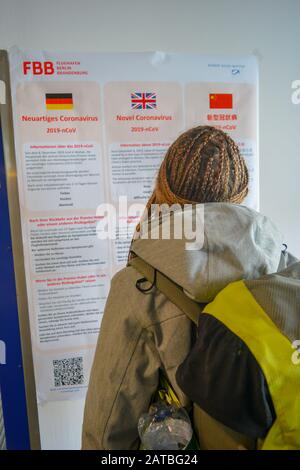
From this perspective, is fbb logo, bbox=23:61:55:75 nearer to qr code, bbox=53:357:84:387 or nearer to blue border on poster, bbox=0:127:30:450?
blue border on poster, bbox=0:127:30:450

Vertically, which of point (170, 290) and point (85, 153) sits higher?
point (85, 153)

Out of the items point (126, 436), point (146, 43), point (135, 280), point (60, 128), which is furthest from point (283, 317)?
point (146, 43)

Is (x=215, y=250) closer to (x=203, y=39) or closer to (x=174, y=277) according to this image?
(x=174, y=277)

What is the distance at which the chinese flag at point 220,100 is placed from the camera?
4.02 feet

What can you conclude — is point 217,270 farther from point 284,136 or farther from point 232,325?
point 284,136

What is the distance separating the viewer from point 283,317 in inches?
14.6

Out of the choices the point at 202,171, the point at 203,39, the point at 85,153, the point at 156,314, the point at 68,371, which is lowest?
the point at 68,371

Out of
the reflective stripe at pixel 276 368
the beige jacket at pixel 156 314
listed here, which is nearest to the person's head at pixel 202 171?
the beige jacket at pixel 156 314

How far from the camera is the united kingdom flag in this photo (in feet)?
3.82

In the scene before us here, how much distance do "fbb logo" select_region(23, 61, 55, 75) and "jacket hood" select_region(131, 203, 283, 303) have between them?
92cm

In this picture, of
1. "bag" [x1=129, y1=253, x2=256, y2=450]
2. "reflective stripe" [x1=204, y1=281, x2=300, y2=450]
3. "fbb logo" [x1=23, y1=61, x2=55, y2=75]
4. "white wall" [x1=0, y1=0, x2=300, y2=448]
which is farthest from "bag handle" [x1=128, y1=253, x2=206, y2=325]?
"white wall" [x1=0, y1=0, x2=300, y2=448]

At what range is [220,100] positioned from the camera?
48.5 inches

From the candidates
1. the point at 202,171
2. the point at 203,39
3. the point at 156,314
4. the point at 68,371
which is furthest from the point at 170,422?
the point at 203,39

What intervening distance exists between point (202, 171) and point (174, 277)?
10.6 inches
